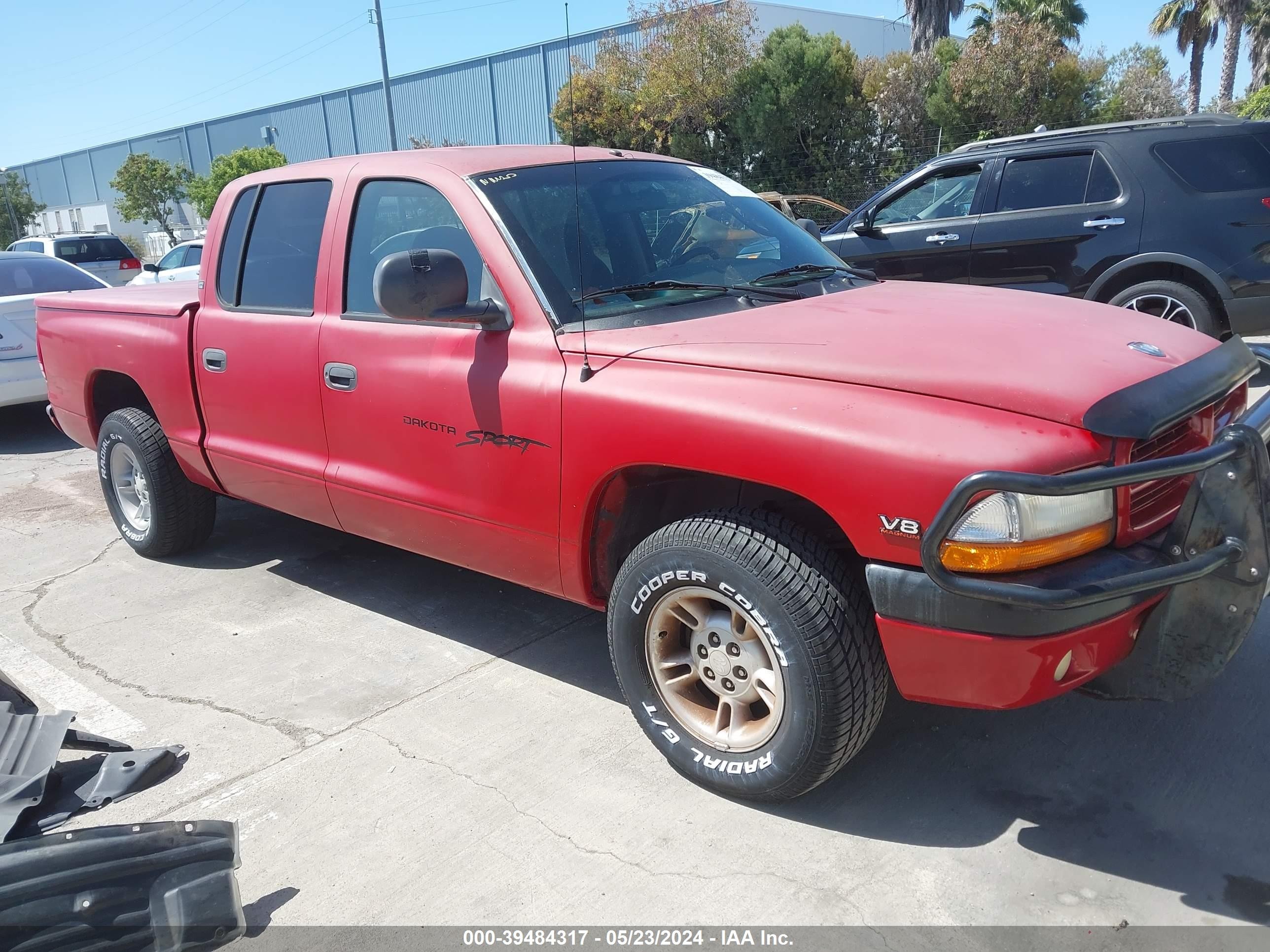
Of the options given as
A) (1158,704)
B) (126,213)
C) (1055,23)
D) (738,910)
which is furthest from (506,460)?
(126,213)

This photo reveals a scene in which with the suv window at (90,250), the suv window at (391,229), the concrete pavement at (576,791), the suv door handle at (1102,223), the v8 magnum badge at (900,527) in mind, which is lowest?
the concrete pavement at (576,791)

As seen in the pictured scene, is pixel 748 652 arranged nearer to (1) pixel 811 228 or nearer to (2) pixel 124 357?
(1) pixel 811 228

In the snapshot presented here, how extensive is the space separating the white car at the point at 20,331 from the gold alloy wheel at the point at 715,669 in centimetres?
702

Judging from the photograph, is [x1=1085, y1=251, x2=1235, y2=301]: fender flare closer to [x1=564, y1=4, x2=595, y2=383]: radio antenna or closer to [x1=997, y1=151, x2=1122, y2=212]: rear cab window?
[x1=997, y1=151, x2=1122, y2=212]: rear cab window

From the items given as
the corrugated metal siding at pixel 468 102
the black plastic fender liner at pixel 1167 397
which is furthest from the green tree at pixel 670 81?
the black plastic fender liner at pixel 1167 397

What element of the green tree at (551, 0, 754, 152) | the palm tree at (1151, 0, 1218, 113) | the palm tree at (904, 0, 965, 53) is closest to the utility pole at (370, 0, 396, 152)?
the green tree at (551, 0, 754, 152)

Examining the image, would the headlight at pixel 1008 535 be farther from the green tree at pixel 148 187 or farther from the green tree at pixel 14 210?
the green tree at pixel 14 210

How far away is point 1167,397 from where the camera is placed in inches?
101

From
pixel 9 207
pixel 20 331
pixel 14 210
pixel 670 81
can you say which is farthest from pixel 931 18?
pixel 14 210

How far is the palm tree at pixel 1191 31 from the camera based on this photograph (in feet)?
111

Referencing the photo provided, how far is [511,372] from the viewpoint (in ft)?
10.6

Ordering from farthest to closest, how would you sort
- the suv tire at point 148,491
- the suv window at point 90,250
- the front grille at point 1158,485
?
1. the suv window at point 90,250
2. the suv tire at point 148,491
3. the front grille at point 1158,485

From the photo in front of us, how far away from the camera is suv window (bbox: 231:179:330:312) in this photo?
407 centimetres

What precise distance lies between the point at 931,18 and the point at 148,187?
2967 cm
